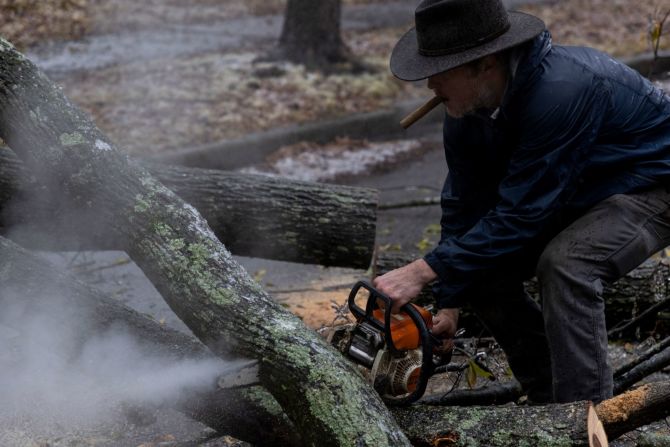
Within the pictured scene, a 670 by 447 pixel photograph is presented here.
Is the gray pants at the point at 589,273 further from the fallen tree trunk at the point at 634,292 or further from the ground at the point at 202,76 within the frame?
the ground at the point at 202,76

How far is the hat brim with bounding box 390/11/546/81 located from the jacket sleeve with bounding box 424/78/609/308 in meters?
0.22

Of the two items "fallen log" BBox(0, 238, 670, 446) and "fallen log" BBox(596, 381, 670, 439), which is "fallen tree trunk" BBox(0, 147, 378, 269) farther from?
"fallen log" BBox(596, 381, 670, 439)

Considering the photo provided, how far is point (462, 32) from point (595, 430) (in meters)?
1.51

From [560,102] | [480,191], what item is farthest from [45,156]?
[560,102]

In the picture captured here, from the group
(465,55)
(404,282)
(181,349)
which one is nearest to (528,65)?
(465,55)

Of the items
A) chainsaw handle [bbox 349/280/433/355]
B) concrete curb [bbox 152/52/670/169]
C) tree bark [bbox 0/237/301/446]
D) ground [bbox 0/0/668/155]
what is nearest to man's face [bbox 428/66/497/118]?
chainsaw handle [bbox 349/280/433/355]

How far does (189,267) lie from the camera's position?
3.08 metres

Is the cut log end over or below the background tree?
below

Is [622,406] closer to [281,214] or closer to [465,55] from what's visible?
[465,55]

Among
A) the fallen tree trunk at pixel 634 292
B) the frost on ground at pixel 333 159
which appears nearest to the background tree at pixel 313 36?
the frost on ground at pixel 333 159

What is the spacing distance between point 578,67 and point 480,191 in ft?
2.29

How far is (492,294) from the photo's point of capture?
357cm

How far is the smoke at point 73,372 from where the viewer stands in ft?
10.5

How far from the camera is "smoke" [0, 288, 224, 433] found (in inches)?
126
